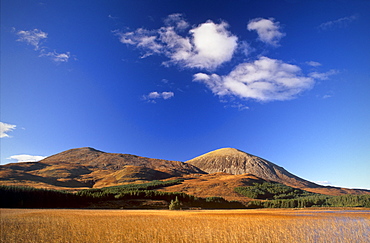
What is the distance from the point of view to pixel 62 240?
1850 centimetres

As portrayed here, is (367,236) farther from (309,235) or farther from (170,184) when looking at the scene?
(170,184)

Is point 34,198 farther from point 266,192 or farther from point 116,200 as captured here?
point 266,192

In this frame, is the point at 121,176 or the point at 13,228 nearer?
the point at 13,228

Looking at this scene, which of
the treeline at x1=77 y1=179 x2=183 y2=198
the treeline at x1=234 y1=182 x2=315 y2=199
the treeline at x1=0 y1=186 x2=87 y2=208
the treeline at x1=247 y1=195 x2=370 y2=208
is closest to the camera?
the treeline at x1=0 y1=186 x2=87 y2=208

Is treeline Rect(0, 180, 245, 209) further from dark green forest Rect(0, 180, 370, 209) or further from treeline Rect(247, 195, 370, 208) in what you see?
treeline Rect(247, 195, 370, 208)

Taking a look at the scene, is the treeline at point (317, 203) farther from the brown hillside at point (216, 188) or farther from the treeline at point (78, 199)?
the brown hillside at point (216, 188)

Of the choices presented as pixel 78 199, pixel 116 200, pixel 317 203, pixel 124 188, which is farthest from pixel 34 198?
pixel 317 203

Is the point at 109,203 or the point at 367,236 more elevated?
the point at 367,236

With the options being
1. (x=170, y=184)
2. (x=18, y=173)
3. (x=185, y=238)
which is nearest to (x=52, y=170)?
Result: (x=18, y=173)

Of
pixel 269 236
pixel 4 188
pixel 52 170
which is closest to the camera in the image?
pixel 269 236

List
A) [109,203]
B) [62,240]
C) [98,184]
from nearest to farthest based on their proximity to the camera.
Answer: [62,240] < [109,203] < [98,184]

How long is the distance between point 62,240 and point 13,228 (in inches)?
326

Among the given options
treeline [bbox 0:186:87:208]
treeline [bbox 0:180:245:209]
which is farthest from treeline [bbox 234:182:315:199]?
treeline [bbox 0:186:87:208]

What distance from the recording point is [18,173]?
14412cm
